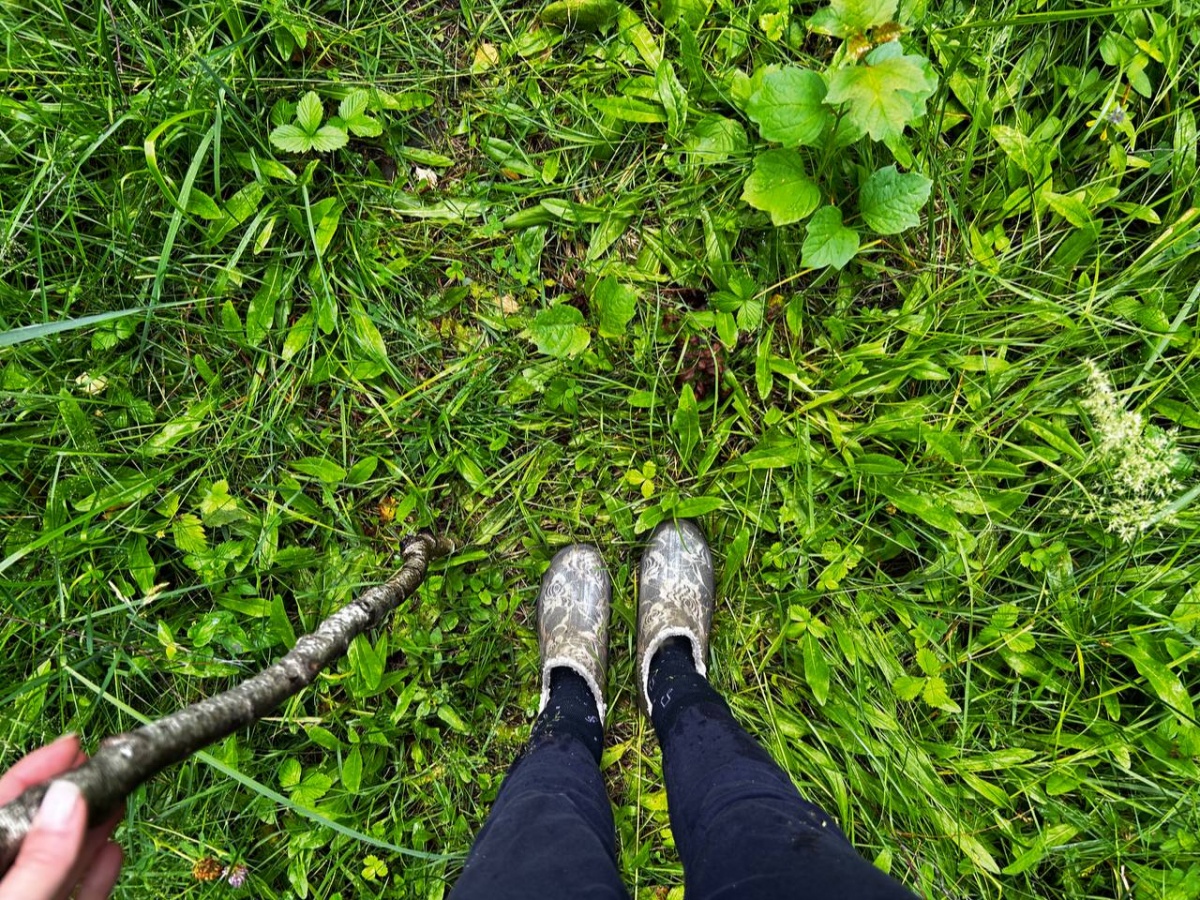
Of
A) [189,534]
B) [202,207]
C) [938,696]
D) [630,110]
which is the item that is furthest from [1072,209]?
[189,534]

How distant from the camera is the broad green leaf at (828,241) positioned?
185 cm

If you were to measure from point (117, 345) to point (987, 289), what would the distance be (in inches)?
103

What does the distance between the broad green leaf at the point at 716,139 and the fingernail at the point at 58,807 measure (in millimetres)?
1973

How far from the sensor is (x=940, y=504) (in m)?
1.98

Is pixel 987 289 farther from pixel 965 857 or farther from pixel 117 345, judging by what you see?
pixel 117 345

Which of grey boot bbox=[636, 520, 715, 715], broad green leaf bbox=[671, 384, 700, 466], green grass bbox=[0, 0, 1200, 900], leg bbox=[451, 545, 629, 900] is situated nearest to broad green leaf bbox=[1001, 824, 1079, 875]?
green grass bbox=[0, 0, 1200, 900]

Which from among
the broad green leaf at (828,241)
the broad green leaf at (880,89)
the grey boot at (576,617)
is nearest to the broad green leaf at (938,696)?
the grey boot at (576,617)

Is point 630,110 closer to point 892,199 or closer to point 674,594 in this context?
point 892,199

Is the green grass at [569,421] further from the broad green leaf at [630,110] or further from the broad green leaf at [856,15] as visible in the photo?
the broad green leaf at [856,15]

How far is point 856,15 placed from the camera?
1.60m

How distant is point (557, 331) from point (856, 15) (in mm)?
1061

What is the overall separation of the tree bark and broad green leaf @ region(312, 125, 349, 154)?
1.39 meters

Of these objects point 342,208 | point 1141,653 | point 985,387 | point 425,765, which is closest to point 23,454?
point 342,208

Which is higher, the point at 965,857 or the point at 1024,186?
the point at 1024,186
